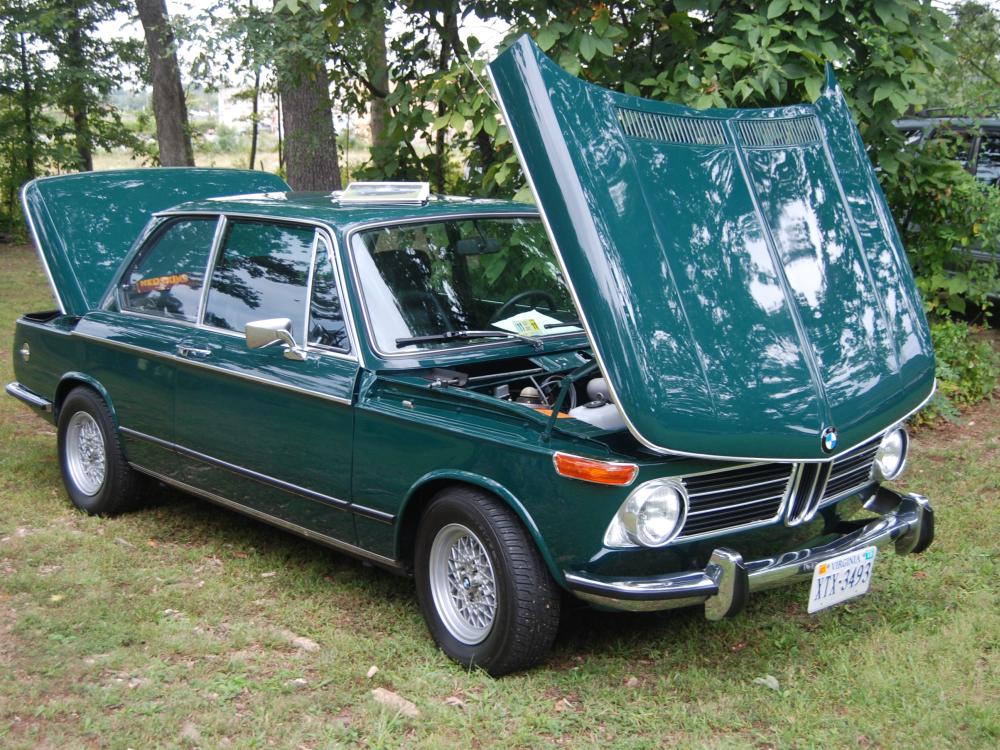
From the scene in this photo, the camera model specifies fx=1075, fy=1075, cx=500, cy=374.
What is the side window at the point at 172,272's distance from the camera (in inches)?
211

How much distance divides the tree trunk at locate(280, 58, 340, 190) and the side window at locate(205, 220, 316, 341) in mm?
3905

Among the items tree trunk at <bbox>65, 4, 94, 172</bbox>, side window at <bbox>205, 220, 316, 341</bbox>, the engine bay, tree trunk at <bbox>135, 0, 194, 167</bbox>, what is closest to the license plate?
the engine bay

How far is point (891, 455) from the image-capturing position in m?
4.43

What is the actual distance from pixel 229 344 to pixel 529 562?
6.49 ft

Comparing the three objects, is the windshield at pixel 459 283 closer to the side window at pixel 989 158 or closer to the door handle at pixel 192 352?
the door handle at pixel 192 352

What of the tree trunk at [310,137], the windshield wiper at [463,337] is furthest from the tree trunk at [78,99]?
the windshield wiper at [463,337]

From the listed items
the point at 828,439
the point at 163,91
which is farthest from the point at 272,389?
the point at 163,91

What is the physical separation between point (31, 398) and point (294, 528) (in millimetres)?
2496

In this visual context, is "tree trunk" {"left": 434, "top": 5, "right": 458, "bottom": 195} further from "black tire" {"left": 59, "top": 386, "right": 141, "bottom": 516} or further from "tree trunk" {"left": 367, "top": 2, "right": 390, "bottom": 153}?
"black tire" {"left": 59, "top": 386, "right": 141, "bottom": 516}

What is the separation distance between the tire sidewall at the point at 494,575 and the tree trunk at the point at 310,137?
5.49m

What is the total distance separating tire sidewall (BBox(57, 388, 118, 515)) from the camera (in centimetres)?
573

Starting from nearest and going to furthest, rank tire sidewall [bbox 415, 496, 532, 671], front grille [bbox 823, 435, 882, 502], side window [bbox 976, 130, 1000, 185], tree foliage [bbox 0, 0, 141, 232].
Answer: tire sidewall [bbox 415, 496, 532, 671] → front grille [bbox 823, 435, 882, 502] → side window [bbox 976, 130, 1000, 185] → tree foliage [bbox 0, 0, 141, 232]

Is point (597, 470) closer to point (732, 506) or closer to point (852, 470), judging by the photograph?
point (732, 506)

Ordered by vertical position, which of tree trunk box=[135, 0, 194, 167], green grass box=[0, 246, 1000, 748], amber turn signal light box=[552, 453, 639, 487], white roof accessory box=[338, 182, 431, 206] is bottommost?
green grass box=[0, 246, 1000, 748]
